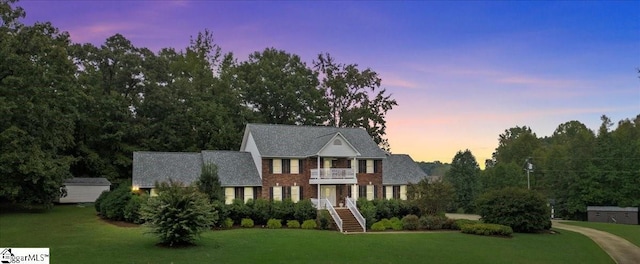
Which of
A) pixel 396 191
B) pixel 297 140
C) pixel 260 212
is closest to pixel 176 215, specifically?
pixel 260 212

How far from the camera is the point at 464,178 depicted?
6281 centimetres

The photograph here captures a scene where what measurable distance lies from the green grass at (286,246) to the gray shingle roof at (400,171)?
1294 centimetres

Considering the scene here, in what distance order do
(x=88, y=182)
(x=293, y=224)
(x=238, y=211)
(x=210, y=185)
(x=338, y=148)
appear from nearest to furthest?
(x=210, y=185) < (x=238, y=211) < (x=293, y=224) < (x=338, y=148) < (x=88, y=182)

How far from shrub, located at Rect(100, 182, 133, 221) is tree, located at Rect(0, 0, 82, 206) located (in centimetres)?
622

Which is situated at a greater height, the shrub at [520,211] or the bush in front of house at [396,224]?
the shrub at [520,211]

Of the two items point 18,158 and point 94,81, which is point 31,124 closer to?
point 18,158

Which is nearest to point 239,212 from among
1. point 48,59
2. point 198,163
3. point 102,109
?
point 198,163

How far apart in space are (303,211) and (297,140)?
10.3m

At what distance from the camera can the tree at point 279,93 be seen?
5512 cm

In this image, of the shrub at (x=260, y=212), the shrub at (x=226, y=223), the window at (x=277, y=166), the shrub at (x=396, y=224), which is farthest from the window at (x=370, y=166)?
the shrub at (x=226, y=223)

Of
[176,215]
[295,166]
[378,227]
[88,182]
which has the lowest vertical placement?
[378,227]

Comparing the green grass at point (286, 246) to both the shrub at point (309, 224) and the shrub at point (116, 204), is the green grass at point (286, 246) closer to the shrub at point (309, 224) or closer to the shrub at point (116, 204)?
the shrub at point (116, 204)

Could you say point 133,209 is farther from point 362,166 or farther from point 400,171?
point 400,171

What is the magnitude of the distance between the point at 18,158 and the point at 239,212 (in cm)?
1628
